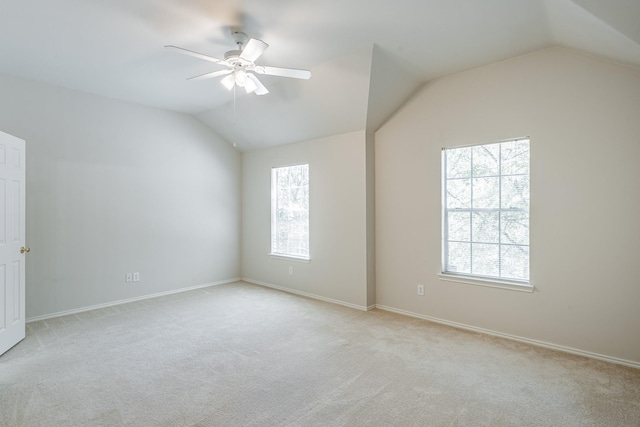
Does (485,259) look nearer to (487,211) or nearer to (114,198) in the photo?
(487,211)

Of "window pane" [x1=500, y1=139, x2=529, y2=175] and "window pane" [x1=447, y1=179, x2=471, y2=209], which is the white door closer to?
"window pane" [x1=447, y1=179, x2=471, y2=209]

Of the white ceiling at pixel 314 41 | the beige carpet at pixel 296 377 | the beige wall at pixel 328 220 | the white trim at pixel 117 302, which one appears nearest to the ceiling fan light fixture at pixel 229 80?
the white ceiling at pixel 314 41

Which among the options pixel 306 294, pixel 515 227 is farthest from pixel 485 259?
pixel 306 294

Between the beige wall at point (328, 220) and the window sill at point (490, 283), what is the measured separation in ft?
3.38

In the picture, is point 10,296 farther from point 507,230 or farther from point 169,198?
point 507,230

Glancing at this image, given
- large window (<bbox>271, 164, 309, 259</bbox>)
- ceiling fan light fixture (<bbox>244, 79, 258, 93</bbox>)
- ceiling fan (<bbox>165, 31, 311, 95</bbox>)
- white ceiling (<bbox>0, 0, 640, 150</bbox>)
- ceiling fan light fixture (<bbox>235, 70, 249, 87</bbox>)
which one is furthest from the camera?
large window (<bbox>271, 164, 309, 259</bbox>)

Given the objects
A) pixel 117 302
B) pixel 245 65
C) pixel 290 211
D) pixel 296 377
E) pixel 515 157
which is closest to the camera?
pixel 296 377

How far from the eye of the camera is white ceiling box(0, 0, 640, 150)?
254 cm

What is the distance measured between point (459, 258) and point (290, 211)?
271 centimetres

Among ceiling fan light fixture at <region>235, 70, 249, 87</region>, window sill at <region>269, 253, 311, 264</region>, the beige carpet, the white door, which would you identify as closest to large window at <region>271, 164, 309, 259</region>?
window sill at <region>269, 253, 311, 264</region>

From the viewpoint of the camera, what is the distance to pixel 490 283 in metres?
3.54

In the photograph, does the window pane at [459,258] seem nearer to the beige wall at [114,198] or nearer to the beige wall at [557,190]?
the beige wall at [557,190]

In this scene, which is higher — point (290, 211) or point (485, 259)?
point (290, 211)

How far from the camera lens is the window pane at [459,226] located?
149 inches
